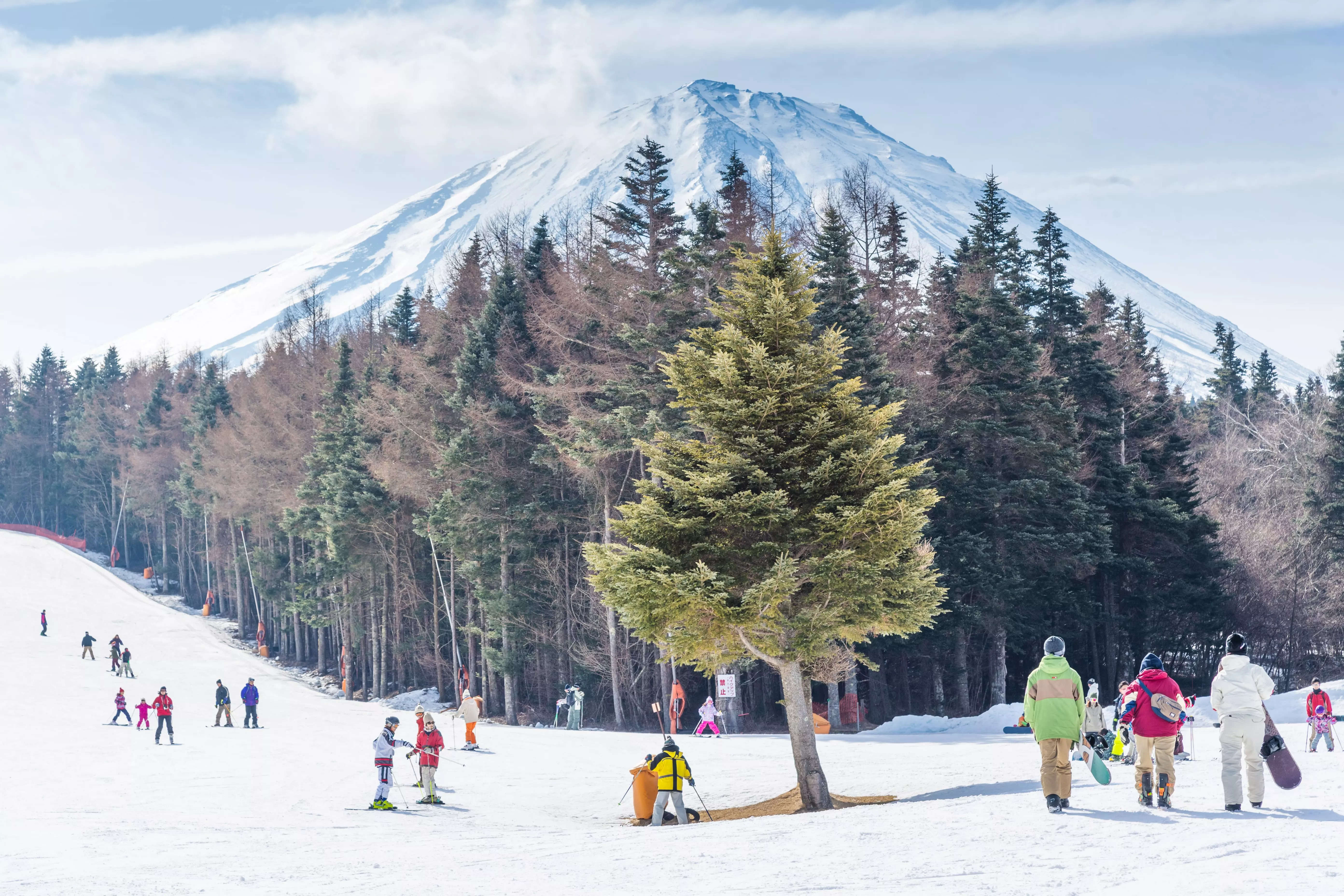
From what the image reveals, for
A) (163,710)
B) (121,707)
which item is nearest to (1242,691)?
(163,710)

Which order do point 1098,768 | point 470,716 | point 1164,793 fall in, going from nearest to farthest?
point 1164,793 < point 1098,768 < point 470,716

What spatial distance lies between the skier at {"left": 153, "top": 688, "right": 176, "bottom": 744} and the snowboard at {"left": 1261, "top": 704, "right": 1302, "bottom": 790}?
85.2 feet

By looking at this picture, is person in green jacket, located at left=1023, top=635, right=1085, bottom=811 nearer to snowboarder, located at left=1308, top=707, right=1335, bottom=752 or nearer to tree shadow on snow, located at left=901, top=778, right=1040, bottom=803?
tree shadow on snow, located at left=901, top=778, right=1040, bottom=803

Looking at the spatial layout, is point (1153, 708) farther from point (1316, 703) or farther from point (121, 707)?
point (121, 707)

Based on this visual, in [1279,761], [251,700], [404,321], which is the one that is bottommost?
[251,700]

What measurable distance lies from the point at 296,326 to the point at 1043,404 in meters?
58.3

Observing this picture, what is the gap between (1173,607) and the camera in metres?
37.9

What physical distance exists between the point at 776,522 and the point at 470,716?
41.1ft

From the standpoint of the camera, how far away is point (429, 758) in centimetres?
1825

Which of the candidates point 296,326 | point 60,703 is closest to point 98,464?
point 296,326

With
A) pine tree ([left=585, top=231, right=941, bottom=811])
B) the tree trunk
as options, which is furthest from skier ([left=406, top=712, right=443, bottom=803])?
the tree trunk

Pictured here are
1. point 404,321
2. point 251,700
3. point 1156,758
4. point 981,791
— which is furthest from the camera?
point 404,321

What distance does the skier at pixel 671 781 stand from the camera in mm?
15492

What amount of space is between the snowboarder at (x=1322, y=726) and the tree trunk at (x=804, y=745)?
716 centimetres
